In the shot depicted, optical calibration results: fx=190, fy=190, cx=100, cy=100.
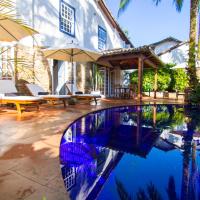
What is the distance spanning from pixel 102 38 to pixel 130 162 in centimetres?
1466

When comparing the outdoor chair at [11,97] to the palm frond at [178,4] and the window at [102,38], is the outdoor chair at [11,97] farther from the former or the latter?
the palm frond at [178,4]

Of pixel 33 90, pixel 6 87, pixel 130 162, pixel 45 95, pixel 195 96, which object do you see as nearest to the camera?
pixel 130 162

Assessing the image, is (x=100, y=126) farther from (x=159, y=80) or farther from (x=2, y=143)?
(x=159, y=80)

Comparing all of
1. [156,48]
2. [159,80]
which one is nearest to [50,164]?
[159,80]

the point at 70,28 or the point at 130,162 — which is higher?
the point at 70,28

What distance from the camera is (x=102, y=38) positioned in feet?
53.8

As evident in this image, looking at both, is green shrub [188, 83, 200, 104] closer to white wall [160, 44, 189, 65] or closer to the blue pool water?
the blue pool water

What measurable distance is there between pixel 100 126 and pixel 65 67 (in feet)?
23.2

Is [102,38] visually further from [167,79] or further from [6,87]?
[6,87]

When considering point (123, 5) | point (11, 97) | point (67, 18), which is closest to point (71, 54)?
point (67, 18)

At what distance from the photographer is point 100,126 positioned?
5.54 meters

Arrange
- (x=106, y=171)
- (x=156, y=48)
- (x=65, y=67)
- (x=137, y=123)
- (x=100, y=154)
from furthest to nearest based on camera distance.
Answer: (x=156, y=48), (x=65, y=67), (x=137, y=123), (x=100, y=154), (x=106, y=171)

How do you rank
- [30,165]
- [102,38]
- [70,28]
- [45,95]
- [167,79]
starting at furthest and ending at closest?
[167,79] < [102,38] < [70,28] < [45,95] < [30,165]

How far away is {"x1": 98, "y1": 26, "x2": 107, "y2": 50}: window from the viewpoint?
15873 mm
